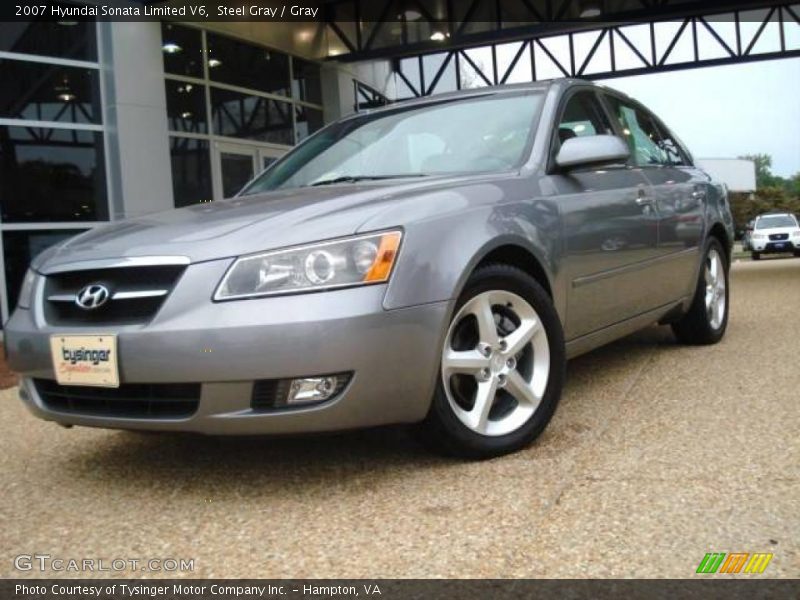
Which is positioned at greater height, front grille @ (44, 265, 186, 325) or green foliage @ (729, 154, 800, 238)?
front grille @ (44, 265, 186, 325)

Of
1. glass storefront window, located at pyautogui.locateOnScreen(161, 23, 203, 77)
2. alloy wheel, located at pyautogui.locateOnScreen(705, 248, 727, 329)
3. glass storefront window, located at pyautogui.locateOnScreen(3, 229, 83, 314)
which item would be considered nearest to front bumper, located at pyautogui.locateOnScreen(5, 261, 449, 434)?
alloy wheel, located at pyautogui.locateOnScreen(705, 248, 727, 329)

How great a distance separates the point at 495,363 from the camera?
287 centimetres

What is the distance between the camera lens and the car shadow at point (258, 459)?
2.79m

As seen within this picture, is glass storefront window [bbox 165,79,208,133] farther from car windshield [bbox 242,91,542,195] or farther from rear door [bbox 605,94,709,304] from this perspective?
rear door [bbox 605,94,709,304]

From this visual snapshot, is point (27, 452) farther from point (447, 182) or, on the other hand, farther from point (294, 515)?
point (447, 182)

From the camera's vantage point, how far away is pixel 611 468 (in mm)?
2701

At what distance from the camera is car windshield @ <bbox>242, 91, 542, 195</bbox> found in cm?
344

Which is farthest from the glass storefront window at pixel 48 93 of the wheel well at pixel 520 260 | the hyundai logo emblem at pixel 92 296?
the wheel well at pixel 520 260

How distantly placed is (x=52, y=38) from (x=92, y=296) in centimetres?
743

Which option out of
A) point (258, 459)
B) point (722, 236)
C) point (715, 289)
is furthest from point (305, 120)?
point (258, 459)

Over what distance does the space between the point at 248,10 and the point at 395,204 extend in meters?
9.92

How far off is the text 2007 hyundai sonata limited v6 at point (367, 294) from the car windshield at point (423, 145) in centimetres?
1

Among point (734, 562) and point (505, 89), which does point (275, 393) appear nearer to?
point (734, 562)

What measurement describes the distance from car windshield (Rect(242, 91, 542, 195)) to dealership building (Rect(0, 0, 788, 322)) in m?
5.60
